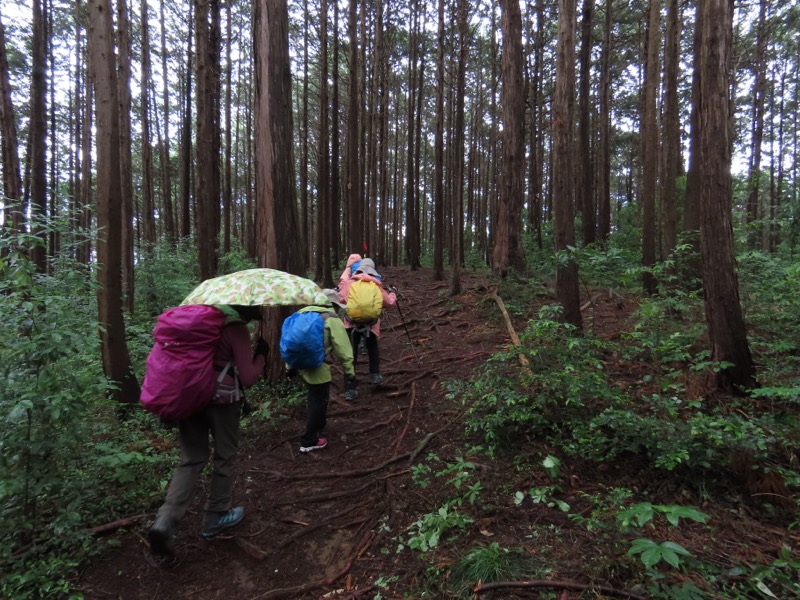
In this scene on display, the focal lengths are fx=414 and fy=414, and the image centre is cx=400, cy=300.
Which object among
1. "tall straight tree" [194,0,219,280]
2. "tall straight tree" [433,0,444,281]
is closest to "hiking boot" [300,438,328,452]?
"tall straight tree" [194,0,219,280]

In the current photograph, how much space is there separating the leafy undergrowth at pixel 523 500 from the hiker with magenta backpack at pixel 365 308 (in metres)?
1.00

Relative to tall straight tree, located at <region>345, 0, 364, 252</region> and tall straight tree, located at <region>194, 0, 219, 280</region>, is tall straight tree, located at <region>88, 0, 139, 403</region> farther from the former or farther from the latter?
tall straight tree, located at <region>345, 0, 364, 252</region>

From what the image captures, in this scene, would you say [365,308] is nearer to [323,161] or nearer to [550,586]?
[550,586]

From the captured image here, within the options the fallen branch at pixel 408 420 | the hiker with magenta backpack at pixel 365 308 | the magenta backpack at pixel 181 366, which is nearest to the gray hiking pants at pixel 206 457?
the magenta backpack at pixel 181 366

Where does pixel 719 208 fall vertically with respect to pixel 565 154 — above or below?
below

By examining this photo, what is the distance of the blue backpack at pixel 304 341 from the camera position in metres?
4.22

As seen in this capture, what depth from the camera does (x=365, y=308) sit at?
5836 millimetres

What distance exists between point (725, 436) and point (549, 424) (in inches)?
53.5

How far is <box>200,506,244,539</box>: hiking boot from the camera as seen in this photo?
326cm

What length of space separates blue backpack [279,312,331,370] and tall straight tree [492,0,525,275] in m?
7.34

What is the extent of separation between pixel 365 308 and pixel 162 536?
139 inches

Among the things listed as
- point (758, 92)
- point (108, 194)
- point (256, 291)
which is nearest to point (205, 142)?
point (108, 194)

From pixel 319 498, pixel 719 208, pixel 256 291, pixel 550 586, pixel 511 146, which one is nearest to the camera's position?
pixel 550 586

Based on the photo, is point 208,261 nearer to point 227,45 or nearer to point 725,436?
point 725,436
